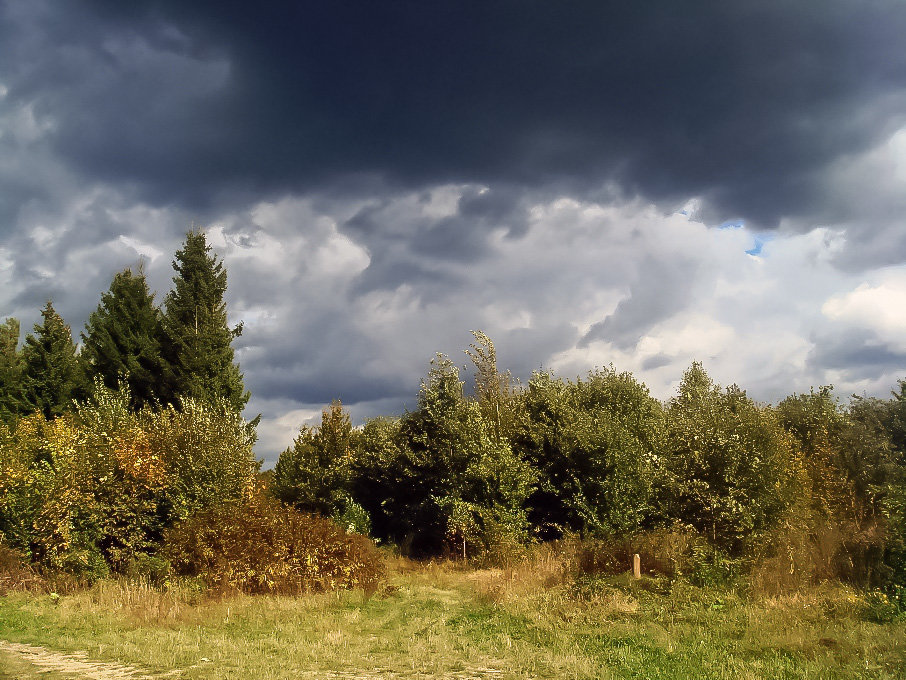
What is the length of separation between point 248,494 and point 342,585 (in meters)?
6.07

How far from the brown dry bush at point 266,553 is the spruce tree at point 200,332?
16216 mm

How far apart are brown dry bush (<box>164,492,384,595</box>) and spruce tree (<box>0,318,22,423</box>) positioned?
1028 inches

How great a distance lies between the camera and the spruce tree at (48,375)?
42.9 metres

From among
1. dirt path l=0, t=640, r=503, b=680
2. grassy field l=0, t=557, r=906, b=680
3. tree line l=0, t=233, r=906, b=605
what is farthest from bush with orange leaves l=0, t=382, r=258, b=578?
dirt path l=0, t=640, r=503, b=680

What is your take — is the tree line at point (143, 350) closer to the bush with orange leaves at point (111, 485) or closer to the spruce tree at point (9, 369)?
the spruce tree at point (9, 369)

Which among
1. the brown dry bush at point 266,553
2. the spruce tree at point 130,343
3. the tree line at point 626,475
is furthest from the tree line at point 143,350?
the brown dry bush at point 266,553

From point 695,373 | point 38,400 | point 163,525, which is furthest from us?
point 695,373

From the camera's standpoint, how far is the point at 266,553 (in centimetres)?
2206

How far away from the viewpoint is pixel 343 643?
15578mm

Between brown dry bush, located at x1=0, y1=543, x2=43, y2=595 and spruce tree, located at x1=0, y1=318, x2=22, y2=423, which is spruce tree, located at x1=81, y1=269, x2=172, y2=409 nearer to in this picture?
spruce tree, located at x1=0, y1=318, x2=22, y2=423

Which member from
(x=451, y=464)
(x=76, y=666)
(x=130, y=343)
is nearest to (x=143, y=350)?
(x=130, y=343)

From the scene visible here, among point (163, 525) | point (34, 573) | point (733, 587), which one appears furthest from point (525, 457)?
point (34, 573)

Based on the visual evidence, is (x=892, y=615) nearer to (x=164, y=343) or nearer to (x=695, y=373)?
(x=164, y=343)

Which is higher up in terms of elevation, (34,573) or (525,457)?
(525,457)
